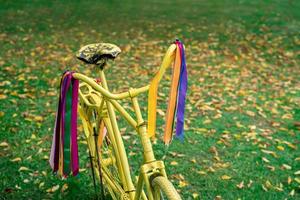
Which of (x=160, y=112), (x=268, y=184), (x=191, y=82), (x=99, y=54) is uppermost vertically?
(x=99, y=54)

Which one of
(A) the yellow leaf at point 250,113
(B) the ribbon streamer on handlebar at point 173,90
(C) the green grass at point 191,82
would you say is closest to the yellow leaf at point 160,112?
(C) the green grass at point 191,82

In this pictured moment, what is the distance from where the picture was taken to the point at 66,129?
2990 millimetres

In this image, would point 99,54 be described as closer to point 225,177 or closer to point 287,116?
point 225,177

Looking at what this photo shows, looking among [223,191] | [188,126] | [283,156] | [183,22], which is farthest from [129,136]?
[183,22]

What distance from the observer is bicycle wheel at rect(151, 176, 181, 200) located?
2.38 meters

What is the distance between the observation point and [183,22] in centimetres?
1150

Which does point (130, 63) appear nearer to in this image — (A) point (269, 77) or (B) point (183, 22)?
(A) point (269, 77)

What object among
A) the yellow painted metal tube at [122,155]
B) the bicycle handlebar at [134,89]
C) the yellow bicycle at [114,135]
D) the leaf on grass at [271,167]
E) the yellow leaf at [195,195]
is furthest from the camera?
the leaf on grass at [271,167]

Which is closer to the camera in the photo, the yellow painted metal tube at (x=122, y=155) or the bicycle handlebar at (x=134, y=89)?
the bicycle handlebar at (x=134, y=89)

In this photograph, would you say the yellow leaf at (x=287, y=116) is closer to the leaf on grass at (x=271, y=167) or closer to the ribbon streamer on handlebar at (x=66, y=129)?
the leaf on grass at (x=271, y=167)

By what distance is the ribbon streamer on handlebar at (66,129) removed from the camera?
9.59 ft

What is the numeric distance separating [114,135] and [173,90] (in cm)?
62

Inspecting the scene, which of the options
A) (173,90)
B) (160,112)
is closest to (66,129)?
(173,90)

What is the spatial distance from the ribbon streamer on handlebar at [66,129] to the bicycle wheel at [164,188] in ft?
2.49
